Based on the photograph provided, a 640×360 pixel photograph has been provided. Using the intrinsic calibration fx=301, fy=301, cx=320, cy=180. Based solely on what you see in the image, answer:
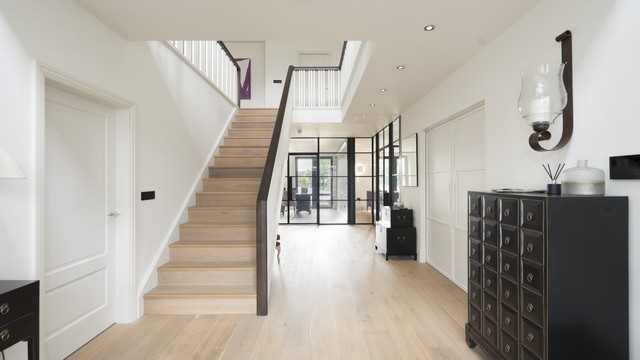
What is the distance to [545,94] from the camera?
1.82 meters

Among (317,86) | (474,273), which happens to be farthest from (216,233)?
(317,86)

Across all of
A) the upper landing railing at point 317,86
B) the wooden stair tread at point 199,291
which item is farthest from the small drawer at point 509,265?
the upper landing railing at point 317,86

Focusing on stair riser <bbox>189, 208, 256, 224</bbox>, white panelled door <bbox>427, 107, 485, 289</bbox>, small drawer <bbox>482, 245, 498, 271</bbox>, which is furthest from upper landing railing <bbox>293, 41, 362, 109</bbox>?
small drawer <bbox>482, 245, 498, 271</bbox>

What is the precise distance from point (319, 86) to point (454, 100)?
415cm

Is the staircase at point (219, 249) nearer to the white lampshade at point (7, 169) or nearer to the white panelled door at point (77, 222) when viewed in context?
the white panelled door at point (77, 222)

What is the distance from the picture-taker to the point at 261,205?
2812 millimetres

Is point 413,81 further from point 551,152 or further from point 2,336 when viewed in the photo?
point 2,336

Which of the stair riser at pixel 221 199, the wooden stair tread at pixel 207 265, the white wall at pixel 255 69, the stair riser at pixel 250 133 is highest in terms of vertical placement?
the white wall at pixel 255 69

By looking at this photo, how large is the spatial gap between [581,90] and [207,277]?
3341 millimetres

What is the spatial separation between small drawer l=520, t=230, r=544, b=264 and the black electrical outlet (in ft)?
10.0

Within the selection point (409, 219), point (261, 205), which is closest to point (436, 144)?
point (409, 219)

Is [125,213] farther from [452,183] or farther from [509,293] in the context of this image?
[452,183]

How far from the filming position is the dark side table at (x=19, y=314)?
135cm

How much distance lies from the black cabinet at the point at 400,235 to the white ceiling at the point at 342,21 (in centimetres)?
248
